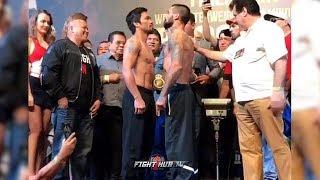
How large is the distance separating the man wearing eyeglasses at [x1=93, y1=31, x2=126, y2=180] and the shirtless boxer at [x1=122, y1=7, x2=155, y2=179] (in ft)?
0.21

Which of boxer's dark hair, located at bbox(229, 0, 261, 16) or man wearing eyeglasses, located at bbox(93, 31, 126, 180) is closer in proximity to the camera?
boxer's dark hair, located at bbox(229, 0, 261, 16)

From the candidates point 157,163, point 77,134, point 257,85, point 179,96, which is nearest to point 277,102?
point 257,85

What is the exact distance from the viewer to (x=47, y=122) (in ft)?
14.4

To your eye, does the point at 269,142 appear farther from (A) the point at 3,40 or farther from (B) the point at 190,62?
(A) the point at 3,40

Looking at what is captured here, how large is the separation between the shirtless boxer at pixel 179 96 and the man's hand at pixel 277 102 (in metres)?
0.62

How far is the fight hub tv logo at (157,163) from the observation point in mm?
4273

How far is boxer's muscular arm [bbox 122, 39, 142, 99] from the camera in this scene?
14.3 feet

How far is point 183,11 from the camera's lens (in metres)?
4.27

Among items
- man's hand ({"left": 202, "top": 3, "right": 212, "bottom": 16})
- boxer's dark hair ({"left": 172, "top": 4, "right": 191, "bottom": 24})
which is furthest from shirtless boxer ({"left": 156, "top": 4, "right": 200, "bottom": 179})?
man's hand ({"left": 202, "top": 3, "right": 212, "bottom": 16})

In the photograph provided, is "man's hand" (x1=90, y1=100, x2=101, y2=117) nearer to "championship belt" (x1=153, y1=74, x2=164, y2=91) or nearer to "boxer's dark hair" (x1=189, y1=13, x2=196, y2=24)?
"championship belt" (x1=153, y1=74, x2=164, y2=91)

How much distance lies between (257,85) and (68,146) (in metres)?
1.47

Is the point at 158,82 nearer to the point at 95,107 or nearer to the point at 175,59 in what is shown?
the point at 175,59

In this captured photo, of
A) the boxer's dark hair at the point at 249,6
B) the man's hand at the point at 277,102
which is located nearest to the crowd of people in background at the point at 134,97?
the boxer's dark hair at the point at 249,6

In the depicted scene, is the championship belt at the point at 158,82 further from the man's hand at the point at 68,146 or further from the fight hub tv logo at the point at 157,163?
the man's hand at the point at 68,146
